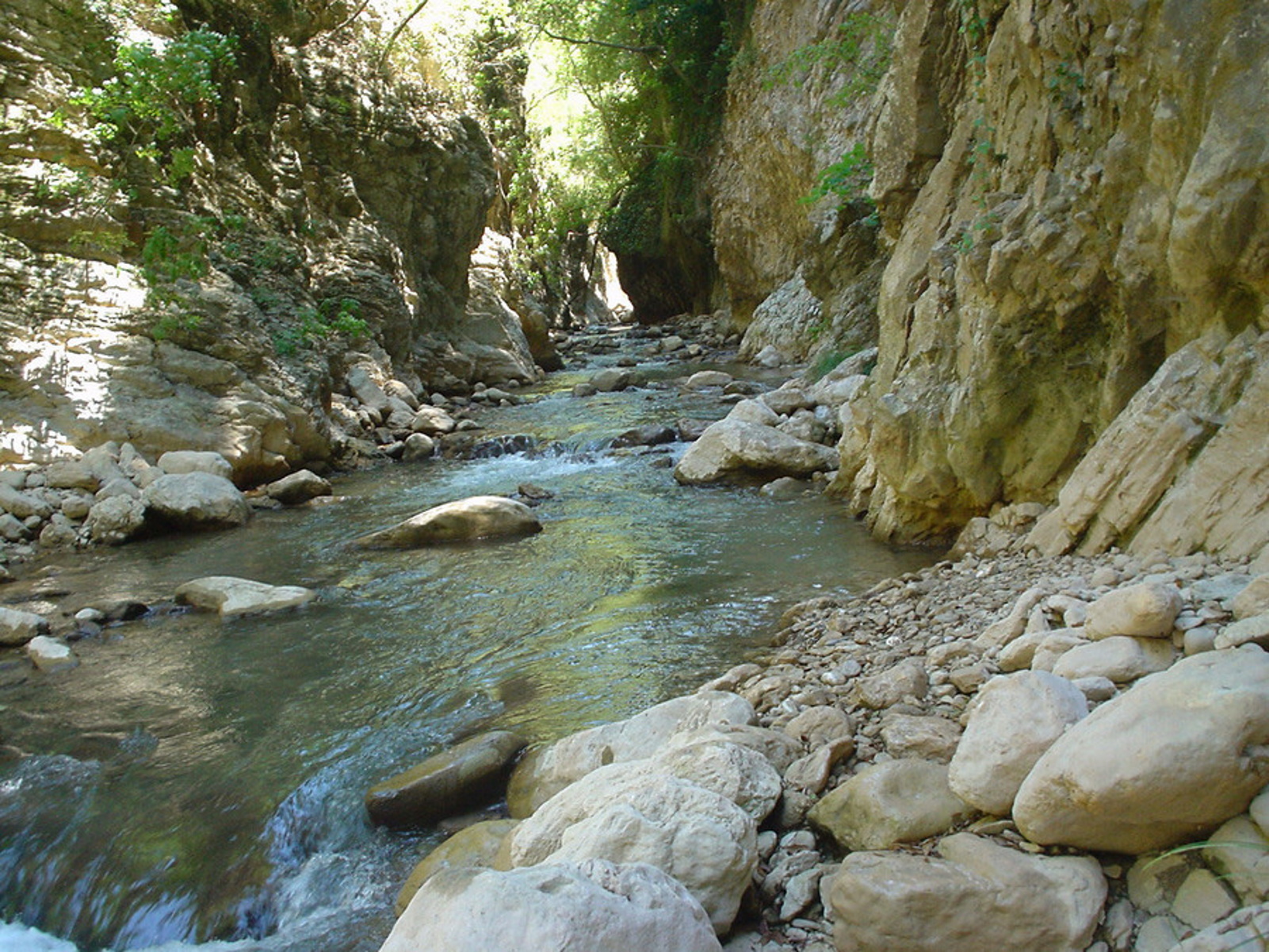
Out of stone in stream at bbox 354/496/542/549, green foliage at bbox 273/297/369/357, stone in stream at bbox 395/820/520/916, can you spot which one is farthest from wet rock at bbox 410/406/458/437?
stone in stream at bbox 395/820/520/916

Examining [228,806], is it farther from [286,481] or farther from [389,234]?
[389,234]

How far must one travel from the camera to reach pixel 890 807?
2531 millimetres

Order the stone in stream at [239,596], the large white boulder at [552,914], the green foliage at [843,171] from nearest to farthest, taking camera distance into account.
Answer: the large white boulder at [552,914] → the stone in stream at [239,596] → the green foliage at [843,171]

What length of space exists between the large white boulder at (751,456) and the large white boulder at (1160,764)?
6748mm

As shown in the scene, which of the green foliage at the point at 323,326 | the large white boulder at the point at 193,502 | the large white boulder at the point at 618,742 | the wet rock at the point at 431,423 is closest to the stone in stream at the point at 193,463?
the large white boulder at the point at 193,502

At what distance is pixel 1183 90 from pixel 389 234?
15308 mm

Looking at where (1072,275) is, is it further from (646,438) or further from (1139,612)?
(646,438)

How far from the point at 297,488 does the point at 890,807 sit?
340 inches

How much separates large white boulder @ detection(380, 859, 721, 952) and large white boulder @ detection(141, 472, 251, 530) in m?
7.61

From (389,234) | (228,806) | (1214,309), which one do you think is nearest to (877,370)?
(1214,309)

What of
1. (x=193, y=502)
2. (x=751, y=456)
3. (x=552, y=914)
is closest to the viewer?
(x=552, y=914)

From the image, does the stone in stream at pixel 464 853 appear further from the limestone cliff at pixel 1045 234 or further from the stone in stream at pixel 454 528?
the stone in stream at pixel 454 528

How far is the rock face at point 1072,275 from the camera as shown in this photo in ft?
11.7

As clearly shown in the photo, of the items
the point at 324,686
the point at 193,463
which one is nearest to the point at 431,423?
the point at 193,463
